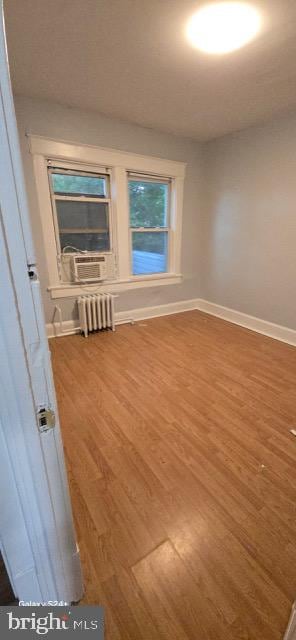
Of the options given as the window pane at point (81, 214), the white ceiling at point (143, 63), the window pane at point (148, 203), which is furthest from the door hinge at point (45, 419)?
the window pane at point (148, 203)

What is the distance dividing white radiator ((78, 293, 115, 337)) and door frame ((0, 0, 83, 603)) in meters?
2.60

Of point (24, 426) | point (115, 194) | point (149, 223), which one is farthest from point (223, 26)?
point (24, 426)

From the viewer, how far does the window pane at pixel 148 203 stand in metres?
3.54

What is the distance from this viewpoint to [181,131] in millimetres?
3342

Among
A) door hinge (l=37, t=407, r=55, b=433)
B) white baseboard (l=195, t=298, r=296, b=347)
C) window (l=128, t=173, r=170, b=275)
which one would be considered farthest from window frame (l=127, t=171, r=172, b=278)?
door hinge (l=37, t=407, r=55, b=433)

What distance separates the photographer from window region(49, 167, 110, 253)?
301 cm

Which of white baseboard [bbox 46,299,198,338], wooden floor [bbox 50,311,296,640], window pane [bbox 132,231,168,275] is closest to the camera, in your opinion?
wooden floor [bbox 50,311,296,640]

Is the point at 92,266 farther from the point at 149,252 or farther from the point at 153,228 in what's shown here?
the point at 153,228

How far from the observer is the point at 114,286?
11.7 feet

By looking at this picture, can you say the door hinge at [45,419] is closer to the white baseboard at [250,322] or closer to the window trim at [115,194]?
the window trim at [115,194]

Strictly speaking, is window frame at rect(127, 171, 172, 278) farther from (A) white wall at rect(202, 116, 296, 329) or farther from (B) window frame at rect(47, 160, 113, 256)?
(A) white wall at rect(202, 116, 296, 329)

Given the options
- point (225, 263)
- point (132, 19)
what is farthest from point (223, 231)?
point (132, 19)

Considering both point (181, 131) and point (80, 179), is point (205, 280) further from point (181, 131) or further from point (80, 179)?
point (80, 179)

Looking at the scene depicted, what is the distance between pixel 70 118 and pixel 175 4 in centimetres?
166
